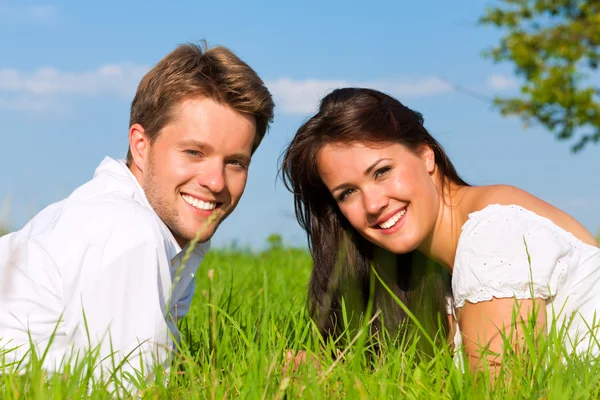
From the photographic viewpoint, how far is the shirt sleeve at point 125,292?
2.65 m

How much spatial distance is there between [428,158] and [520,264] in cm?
83

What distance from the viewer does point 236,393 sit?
2.62m

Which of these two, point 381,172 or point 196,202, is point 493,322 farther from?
point 196,202

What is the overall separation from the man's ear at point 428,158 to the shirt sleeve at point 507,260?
52 centimetres

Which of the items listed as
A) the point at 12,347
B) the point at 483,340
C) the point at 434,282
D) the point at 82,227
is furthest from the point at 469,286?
the point at 12,347

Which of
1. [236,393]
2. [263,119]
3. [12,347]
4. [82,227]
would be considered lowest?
[236,393]

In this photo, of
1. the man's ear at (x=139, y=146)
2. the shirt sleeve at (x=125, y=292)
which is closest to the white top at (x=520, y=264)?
the shirt sleeve at (x=125, y=292)

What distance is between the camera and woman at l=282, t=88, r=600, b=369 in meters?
3.06

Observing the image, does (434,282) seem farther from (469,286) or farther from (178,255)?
(178,255)

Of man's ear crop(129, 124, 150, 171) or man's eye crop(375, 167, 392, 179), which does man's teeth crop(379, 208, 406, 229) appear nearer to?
man's eye crop(375, 167, 392, 179)

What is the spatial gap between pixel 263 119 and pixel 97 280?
4.83 feet

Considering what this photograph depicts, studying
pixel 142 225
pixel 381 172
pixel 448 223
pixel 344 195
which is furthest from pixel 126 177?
pixel 448 223

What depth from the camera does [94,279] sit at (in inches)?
105

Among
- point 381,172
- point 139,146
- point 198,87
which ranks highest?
point 198,87
